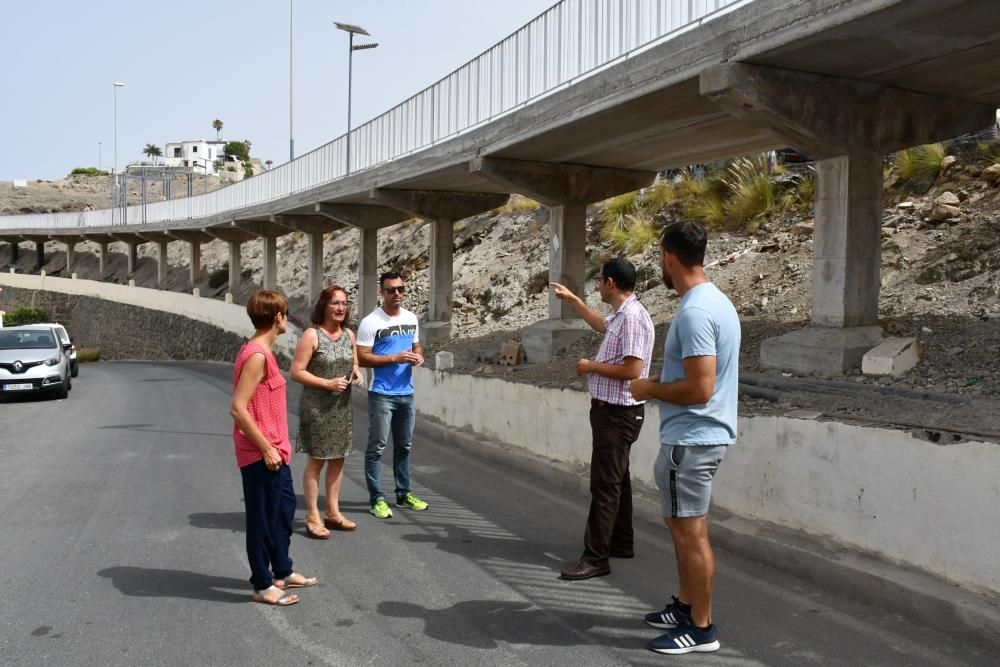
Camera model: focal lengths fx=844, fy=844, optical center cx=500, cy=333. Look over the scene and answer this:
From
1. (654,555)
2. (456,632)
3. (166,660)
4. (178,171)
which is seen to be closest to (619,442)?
(654,555)

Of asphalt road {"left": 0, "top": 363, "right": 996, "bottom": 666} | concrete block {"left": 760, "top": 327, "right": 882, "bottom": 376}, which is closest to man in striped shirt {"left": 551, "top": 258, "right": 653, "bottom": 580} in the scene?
asphalt road {"left": 0, "top": 363, "right": 996, "bottom": 666}

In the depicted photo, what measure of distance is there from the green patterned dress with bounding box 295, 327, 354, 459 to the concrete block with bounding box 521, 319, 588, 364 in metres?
9.57

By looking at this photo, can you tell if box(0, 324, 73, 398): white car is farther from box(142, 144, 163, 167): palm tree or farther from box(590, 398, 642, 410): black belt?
box(142, 144, 163, 167): palm tree

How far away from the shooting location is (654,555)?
5.91 metres

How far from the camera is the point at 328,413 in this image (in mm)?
6312

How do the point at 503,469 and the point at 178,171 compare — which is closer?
the point at 503,469

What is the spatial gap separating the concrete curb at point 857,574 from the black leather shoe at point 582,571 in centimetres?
112

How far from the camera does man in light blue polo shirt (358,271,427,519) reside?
6906 millimetres

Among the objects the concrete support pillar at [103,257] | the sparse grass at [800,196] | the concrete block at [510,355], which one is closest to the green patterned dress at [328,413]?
the concrete block at [510,355]

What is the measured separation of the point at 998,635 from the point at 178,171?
195 feet

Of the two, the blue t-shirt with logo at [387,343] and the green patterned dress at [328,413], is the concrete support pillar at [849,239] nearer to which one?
the blue t-shirt with logo at [387,343]

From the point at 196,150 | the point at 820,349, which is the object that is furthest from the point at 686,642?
the point at 196,150

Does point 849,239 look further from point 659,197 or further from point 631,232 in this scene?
point 659,197

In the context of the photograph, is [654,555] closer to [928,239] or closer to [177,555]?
[177,555]
